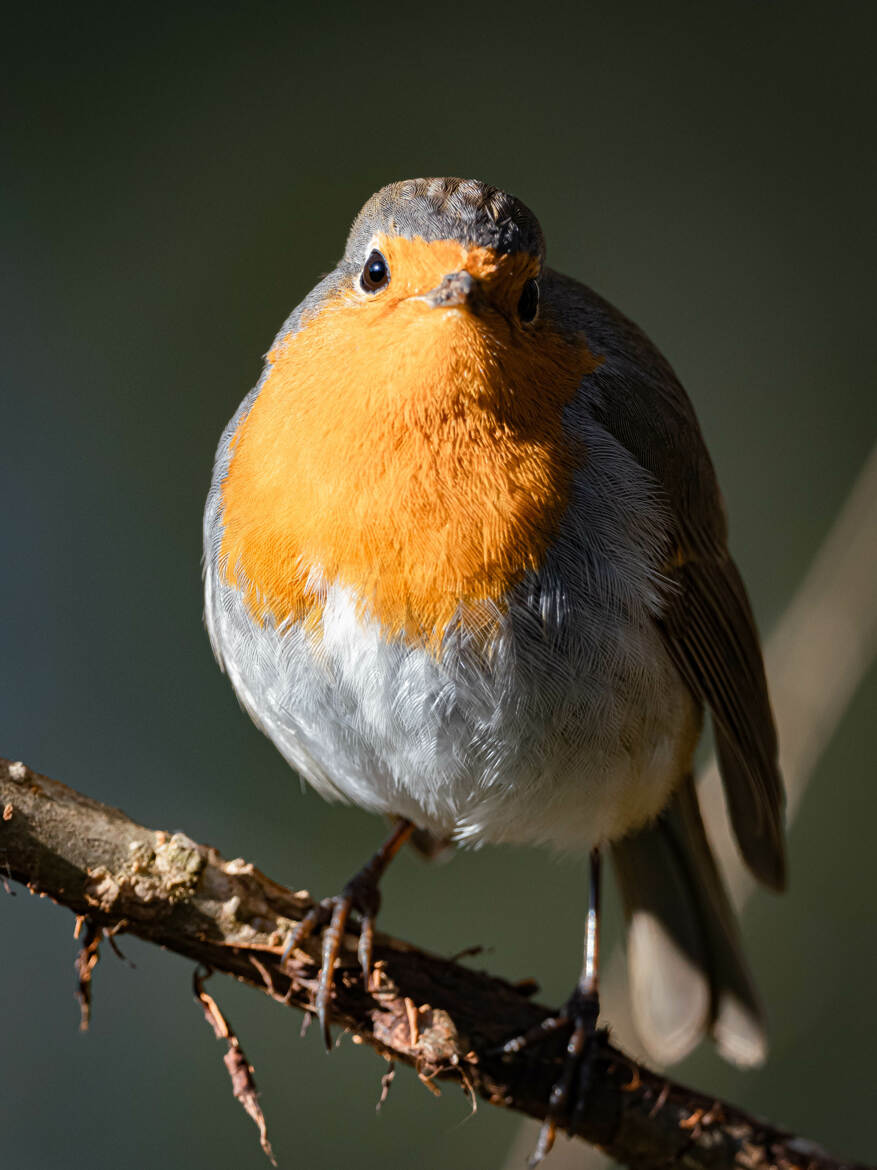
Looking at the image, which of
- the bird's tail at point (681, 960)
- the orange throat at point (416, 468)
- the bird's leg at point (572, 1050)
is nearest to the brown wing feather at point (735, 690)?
the bird's tail at point (681, 960)

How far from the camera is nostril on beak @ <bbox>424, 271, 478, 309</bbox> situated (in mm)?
2545

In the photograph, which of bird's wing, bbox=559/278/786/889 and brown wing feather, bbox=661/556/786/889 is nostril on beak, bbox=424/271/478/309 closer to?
bird's wing, bbox=559/278/786/889

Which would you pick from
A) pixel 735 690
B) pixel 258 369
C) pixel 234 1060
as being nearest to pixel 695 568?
pixel 735 690

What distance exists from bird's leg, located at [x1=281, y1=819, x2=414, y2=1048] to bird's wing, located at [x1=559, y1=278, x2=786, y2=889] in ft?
3.18

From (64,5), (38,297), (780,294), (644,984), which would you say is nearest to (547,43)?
(780,294)

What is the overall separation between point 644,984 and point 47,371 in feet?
11.9

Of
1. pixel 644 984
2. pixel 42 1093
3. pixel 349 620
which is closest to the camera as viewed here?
pixel 349 620

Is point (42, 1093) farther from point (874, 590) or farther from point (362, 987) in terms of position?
point (874, 590)

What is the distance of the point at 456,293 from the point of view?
2551 mm

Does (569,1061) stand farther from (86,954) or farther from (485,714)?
(86,954)

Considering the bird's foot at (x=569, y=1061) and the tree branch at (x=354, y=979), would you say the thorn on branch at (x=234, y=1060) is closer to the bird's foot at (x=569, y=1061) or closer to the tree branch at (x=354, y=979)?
the tree branch at (x=354, y=979)

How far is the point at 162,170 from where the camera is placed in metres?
5.72

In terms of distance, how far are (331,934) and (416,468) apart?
1.04 m

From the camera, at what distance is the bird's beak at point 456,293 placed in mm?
2543
